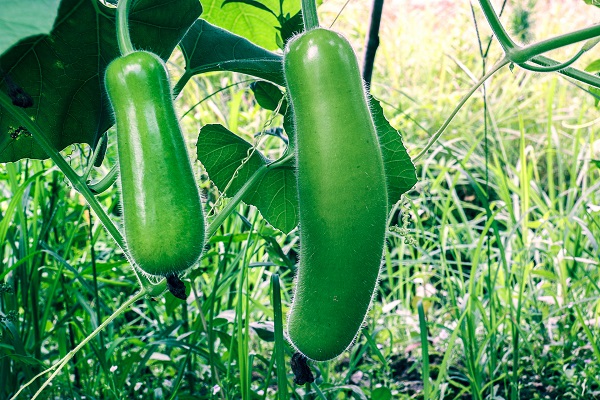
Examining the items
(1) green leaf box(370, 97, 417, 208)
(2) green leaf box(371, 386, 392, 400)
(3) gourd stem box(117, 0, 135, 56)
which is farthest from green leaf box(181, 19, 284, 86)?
(2) green leaf box(371, 386, 392, 400)

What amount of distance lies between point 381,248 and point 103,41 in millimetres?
526

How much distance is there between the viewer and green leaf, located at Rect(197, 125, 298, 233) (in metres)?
1.16

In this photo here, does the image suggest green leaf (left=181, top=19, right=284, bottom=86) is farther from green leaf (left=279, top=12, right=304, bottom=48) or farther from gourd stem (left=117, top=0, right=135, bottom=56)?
gourd stem (left=117, top=0, right=135, bottom=56)

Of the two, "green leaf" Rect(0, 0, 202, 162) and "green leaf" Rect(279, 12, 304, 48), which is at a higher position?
"green leaf" Rect(279, 12, 304, 48)

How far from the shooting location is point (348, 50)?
28.9 inches

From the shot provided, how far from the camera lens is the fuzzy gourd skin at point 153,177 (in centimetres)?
63

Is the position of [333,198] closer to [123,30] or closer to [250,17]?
[123,30]

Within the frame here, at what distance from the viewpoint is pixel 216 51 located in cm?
106

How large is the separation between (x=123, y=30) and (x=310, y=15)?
21 cm

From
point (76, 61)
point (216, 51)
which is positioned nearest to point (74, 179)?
point (76, 61)

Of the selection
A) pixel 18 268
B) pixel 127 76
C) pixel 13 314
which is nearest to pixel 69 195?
pixel 18 268

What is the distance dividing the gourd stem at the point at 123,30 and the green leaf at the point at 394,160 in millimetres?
430

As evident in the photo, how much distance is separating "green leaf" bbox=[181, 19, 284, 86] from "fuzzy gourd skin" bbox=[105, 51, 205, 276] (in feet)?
1.22

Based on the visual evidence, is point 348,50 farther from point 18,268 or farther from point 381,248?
point 18,268
